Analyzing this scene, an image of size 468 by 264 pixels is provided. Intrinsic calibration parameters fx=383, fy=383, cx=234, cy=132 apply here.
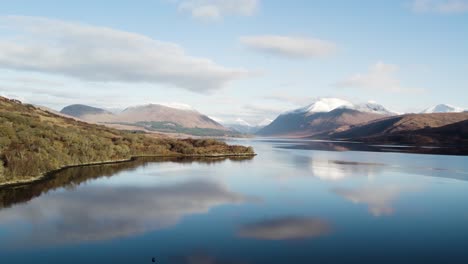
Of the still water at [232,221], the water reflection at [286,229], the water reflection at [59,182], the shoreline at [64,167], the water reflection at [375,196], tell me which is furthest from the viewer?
the shoreline at [64,167]

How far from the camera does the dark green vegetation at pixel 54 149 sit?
59344 mm

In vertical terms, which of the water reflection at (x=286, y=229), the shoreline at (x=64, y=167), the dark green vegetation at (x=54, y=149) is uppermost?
the dark green vegetation at (x=54, y=149)

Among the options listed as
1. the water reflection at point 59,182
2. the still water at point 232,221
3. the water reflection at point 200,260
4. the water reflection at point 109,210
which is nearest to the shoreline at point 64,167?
the water reflection at point 59,182

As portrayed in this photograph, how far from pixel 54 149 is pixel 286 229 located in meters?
60.3

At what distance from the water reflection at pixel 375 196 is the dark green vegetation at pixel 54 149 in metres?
47.0

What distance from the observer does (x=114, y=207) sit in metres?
41.6

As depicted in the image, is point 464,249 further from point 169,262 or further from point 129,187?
point 129,187

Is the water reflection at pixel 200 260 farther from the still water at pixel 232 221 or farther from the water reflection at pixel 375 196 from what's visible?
the water reflection at pixel 375 196

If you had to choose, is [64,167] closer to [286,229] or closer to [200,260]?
[286,229]

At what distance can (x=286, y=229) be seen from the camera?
33.2m

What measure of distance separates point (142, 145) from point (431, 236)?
10048 cm

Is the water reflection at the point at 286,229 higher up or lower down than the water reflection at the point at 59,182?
lower down

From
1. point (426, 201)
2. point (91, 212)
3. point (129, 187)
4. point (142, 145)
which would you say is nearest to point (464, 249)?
point (426, 201)

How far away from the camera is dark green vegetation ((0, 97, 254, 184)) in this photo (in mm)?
59344
